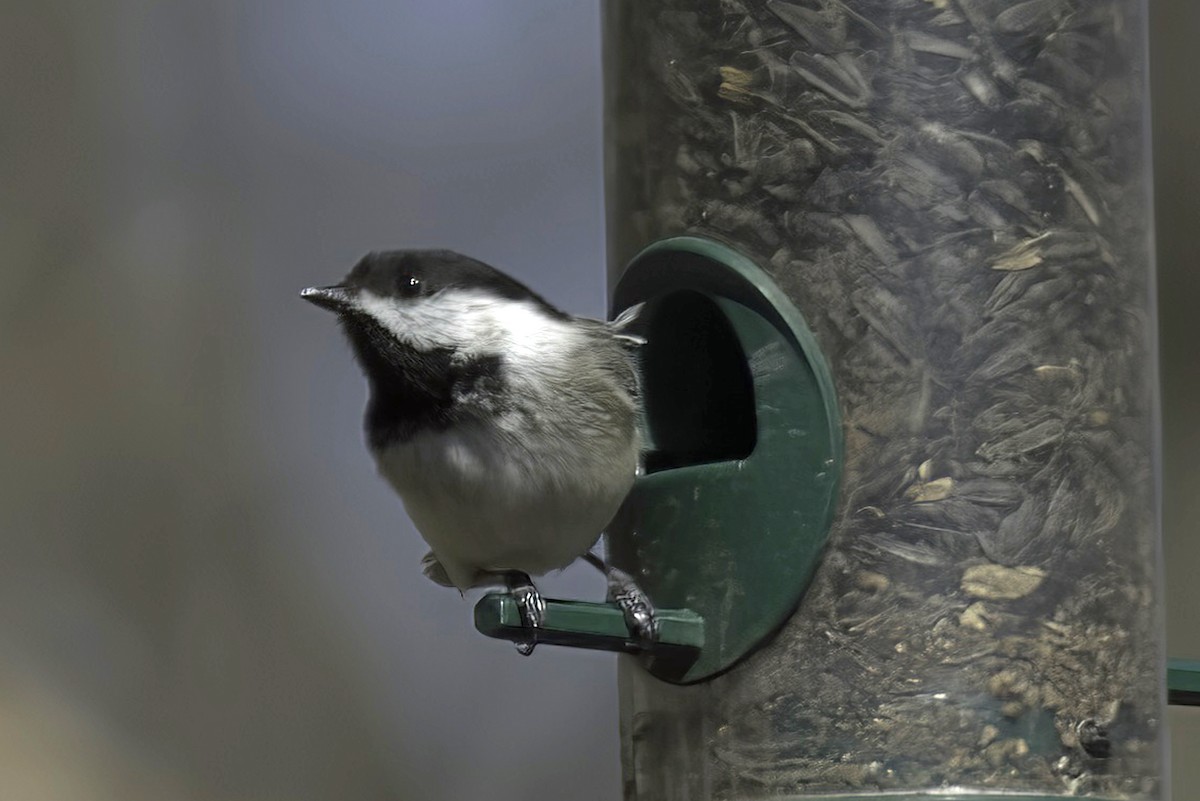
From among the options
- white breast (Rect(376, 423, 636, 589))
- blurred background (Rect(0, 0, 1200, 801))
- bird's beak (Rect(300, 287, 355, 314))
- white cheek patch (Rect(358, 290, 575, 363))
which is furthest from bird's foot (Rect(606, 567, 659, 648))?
blurred background (Rect(0, 0, 1200, 801))

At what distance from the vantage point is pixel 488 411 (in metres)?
2.69

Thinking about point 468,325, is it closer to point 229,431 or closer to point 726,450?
point 726,450

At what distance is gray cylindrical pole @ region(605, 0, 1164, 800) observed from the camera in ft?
8.09

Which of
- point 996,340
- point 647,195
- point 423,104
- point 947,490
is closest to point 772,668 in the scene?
point 947,490

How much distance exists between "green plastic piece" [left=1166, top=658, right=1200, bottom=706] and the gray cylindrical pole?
0.28 feet

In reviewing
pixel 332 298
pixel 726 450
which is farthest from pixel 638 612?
pixel 332 298

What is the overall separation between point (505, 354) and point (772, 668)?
0.69m

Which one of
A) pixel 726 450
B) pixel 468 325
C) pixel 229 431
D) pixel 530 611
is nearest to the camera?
pixel 530 611

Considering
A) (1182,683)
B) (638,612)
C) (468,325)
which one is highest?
(468,325)

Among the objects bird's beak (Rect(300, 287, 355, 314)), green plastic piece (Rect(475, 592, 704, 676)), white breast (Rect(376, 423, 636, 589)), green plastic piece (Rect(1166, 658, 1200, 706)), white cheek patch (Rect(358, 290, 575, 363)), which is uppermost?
bird's beak (Rect(300, 287, 355, 314))

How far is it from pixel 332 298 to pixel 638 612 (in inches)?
29.2

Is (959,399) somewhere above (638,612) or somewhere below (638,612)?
above

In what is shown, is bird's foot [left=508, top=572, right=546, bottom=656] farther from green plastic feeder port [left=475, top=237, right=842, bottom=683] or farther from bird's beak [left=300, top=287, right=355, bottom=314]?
bird's beak [left=300, top=287, right=355, bottom=314]

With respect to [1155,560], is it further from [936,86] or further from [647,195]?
[647,195]
